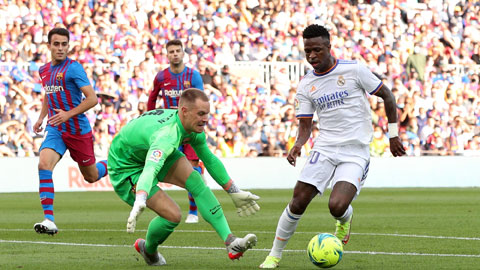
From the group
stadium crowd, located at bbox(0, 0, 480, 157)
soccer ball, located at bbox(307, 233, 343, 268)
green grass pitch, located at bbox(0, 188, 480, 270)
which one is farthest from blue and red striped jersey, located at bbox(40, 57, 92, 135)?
stadium crowd, located at bbox(0, 0, 480, 157)

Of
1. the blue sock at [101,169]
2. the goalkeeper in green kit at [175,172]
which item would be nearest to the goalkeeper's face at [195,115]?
the goalkeeper in green kit at [175,172]

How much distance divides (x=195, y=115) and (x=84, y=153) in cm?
473

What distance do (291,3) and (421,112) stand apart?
558 centimetres

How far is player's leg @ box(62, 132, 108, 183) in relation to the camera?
11406mm

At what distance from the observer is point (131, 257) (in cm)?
847

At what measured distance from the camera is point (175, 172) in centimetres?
761

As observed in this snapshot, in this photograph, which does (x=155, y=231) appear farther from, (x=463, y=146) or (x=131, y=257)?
(x=463, y=146)

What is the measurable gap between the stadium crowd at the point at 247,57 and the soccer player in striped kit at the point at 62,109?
33.7 ft

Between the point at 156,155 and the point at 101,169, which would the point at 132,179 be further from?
the point at 101,169

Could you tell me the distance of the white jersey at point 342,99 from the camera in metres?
8.06

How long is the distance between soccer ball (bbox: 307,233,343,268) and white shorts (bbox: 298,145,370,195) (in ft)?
1.94

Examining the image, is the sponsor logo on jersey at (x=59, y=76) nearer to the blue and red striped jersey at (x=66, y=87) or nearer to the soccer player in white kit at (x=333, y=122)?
the blue and red striped jersey at (x=66, y=87)

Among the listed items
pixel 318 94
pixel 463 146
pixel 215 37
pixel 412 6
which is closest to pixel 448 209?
pixel 318 94

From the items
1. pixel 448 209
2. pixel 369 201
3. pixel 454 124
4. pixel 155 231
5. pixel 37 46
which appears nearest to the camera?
pixel 155 231
